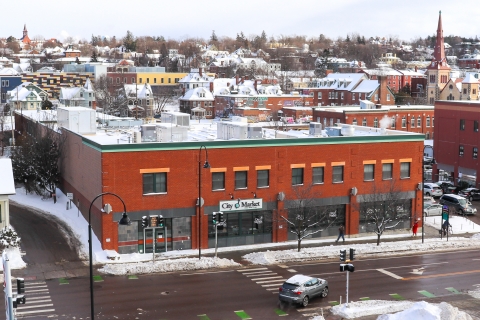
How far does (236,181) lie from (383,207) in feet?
33.5

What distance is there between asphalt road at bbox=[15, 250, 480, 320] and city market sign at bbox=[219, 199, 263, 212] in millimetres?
5663

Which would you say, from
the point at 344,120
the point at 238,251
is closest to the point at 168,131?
the point at 238,251

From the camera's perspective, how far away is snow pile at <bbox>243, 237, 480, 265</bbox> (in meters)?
39.8

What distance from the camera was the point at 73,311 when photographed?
29.8m

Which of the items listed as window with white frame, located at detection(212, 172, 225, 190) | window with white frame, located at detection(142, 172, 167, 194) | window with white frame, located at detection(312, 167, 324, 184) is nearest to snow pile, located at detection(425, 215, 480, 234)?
window with white frame, located at detection(312, 167, 324, 184)

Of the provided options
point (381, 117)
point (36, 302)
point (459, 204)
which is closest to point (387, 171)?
point (459, 204)

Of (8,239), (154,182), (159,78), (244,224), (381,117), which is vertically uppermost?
(159,78)

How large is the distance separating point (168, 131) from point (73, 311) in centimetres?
1636

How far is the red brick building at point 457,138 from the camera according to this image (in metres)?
68.2

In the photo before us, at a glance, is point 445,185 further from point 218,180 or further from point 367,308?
point 367,308

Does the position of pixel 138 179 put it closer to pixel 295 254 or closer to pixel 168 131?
pixel 168 131

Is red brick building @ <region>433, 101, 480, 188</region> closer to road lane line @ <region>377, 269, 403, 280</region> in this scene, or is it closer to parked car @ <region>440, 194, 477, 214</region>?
parked car @ <region>440, 194, 477, 214</region>

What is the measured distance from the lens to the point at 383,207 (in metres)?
44.9

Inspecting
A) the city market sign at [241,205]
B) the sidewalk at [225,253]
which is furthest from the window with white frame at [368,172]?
the city market sign at [241,205]
